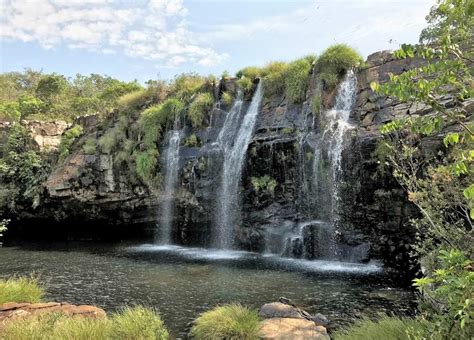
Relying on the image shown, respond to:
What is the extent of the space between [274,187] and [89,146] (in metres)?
9.73

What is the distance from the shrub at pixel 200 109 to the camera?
17.8 meters

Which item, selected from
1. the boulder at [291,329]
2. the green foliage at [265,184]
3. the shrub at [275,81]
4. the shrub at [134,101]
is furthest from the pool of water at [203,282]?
the shrub at [134,101]

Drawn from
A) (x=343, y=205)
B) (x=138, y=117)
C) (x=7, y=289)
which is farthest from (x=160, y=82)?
(x=7, y=289)

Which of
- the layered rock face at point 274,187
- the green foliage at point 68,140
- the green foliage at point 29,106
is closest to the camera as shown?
the layered rock face at point 274,187

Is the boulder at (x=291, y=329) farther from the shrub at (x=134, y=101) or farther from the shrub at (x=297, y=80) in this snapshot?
the shrub at (x=134, y=101)

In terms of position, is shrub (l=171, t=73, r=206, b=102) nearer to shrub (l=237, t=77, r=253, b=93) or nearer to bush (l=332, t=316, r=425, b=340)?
shrub (l=237, t=77, r=253, b=93)

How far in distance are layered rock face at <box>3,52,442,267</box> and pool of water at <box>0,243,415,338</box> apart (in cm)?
119

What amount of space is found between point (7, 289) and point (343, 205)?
31.4 feet

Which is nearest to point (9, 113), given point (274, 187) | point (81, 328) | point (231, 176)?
point (231, 176)

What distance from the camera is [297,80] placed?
15.9 m

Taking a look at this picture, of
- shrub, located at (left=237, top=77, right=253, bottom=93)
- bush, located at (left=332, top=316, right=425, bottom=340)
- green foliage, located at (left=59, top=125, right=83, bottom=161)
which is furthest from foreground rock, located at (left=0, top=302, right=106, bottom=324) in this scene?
green foliage, located at (left=59, top=125, right=83, bottom=161)

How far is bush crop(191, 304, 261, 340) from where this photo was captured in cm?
625

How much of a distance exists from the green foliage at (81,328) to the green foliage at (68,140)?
607 inches

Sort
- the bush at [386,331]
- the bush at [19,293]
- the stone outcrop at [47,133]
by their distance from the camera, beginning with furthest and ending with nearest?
1. the stone outcrop at [47,133]
2. the bush at [19,293]
3. the bush at [386,331]
